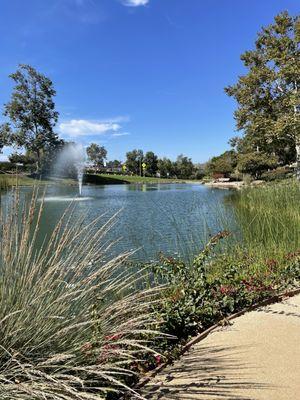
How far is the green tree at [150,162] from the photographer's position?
84562 millimetres

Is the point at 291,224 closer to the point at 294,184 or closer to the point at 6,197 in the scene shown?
the point at 294,184

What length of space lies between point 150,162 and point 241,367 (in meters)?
82.6

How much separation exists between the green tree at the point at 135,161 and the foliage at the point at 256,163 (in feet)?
152

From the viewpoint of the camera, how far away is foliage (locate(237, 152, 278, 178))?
118ft

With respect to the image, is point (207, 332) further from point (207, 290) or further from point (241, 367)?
point (241, 367)

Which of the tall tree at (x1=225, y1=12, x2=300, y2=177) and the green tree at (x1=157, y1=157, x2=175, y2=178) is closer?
the tall tree at (x1=225, y1=12, x2=300, y2=177)

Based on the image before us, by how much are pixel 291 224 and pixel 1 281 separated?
488 cm

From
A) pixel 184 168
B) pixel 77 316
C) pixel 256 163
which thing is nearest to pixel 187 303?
pixel 77 316

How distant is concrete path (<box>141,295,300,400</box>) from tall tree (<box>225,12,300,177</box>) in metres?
16.4

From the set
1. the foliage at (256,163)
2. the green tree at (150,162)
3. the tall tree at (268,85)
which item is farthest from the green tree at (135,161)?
the tall tree at (268,85)

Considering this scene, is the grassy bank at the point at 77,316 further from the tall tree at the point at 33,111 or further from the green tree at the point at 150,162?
the green tree at the point at 150,162

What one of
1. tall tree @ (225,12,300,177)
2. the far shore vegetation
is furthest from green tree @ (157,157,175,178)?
the far shore vegetation

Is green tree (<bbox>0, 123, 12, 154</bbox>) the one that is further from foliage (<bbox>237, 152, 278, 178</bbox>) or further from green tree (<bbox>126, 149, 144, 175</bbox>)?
green tree (<bbox>126, 149, 144, 175</bbox>)

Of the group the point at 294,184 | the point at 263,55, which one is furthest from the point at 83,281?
the point at 263,55
